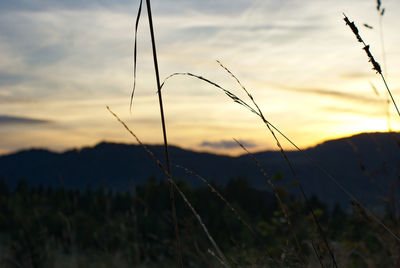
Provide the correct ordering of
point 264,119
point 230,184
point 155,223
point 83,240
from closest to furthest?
point 264,119 → point 155,223 → point 83,240 → point 230,184

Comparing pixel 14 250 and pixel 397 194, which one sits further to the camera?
pixel 14 250

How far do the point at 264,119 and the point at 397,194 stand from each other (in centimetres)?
119

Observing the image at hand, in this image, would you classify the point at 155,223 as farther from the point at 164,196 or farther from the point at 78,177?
the point at 78,177

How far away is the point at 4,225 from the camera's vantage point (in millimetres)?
11438

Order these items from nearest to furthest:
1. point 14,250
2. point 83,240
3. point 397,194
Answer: point 397,194 < point 14,250 < point 83,240

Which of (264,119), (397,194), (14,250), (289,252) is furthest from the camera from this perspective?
(14,250)

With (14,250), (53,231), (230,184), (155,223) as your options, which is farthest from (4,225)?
(14,250)

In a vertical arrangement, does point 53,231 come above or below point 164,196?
→ below

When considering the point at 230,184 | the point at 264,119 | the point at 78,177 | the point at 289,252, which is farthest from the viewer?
the point at 78,177

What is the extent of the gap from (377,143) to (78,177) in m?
88.2

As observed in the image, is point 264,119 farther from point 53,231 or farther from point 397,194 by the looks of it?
point 53,231

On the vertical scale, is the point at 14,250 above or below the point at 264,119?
below

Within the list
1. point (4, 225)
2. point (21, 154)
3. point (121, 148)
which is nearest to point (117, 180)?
point (121, 148)

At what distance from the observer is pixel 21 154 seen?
10794 centimetres
